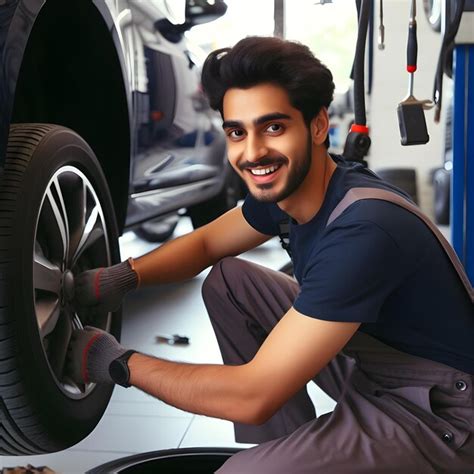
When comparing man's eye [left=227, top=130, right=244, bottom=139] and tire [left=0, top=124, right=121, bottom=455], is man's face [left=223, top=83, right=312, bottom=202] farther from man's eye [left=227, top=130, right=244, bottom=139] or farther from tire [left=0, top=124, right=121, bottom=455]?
tire [left=0, top=124, right=121, bottom=455]

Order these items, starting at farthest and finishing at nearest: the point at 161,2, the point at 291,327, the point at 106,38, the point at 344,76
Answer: the point at 161,2 < the point at 344,76 < the point at 106,38 < the point at 291,327

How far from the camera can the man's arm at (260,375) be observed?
1100 mm

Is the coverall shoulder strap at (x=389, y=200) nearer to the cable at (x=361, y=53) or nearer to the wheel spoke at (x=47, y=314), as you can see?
the cable at (x=361, y=53)

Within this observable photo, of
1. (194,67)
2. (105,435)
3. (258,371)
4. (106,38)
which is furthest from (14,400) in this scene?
(194,67)

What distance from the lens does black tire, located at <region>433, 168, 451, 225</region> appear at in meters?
5.43

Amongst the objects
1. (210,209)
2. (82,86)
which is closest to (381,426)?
(82,86)

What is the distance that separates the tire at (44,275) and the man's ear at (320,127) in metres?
0.45

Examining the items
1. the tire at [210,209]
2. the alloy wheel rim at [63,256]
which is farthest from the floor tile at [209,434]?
the tire at [210,209]

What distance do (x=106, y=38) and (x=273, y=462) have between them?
0.97 meters

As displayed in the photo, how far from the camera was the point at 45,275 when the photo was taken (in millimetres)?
1245

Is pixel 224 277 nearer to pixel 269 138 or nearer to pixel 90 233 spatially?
pixel 90 233

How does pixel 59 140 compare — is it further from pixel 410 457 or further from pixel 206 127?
pixel 206 127

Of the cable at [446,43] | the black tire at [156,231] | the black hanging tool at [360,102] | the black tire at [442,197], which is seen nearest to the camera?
the black hanging tool at [360,102]

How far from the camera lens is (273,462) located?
1151mm
